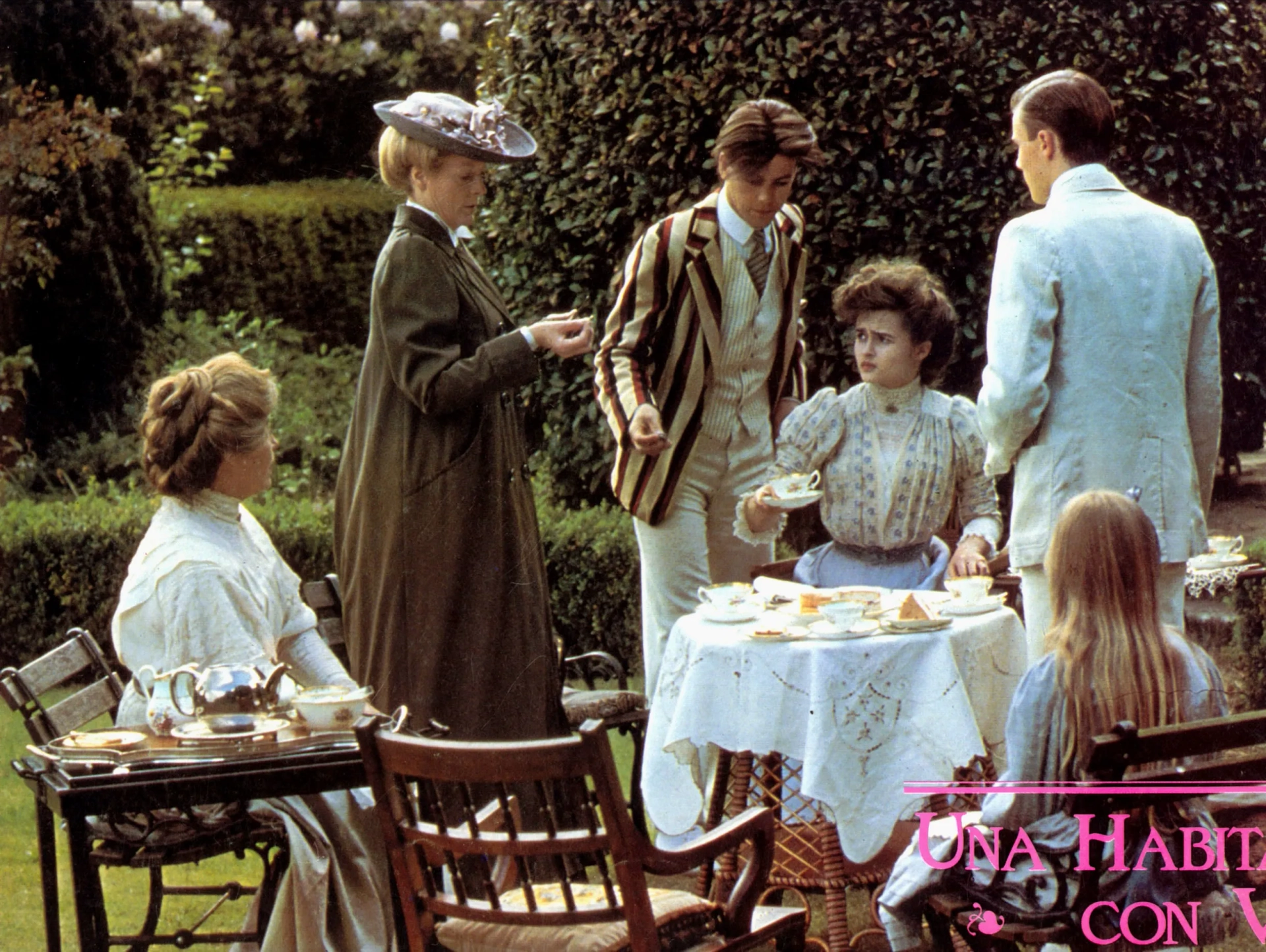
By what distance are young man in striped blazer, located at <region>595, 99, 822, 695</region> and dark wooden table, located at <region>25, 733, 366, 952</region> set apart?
1.70 metres

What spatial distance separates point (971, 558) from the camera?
4.48 m

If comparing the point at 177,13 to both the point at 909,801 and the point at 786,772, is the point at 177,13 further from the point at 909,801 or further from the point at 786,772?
the point at 909,801

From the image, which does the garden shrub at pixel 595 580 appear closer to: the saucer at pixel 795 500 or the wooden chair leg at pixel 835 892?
the saucer at pixel 795 500

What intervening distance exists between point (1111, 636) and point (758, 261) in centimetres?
Answer: 207

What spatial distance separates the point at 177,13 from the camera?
1185 cm

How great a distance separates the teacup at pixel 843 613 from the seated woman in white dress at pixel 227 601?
3.72 feet

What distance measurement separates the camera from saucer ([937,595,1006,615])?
4.14 meters

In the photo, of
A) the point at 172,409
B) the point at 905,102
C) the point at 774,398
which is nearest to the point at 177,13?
the point at 905,102

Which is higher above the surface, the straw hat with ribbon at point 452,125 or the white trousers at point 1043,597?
the straw hat with ribbon at point 452,125

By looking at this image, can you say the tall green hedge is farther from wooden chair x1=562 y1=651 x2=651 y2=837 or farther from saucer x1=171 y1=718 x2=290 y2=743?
saucer x1=171 y1=718 x2=290 y2=743

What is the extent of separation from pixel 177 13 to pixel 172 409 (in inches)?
351

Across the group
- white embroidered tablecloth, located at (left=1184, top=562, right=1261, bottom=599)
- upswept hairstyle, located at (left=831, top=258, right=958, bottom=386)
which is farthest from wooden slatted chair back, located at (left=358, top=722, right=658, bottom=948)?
white embroidered tablecloth, located at (left=1184, top=562, right=1261, bottom=599)

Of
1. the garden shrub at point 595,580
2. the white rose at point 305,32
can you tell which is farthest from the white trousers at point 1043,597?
the white rose at point 305,32

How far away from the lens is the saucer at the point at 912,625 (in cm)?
400
